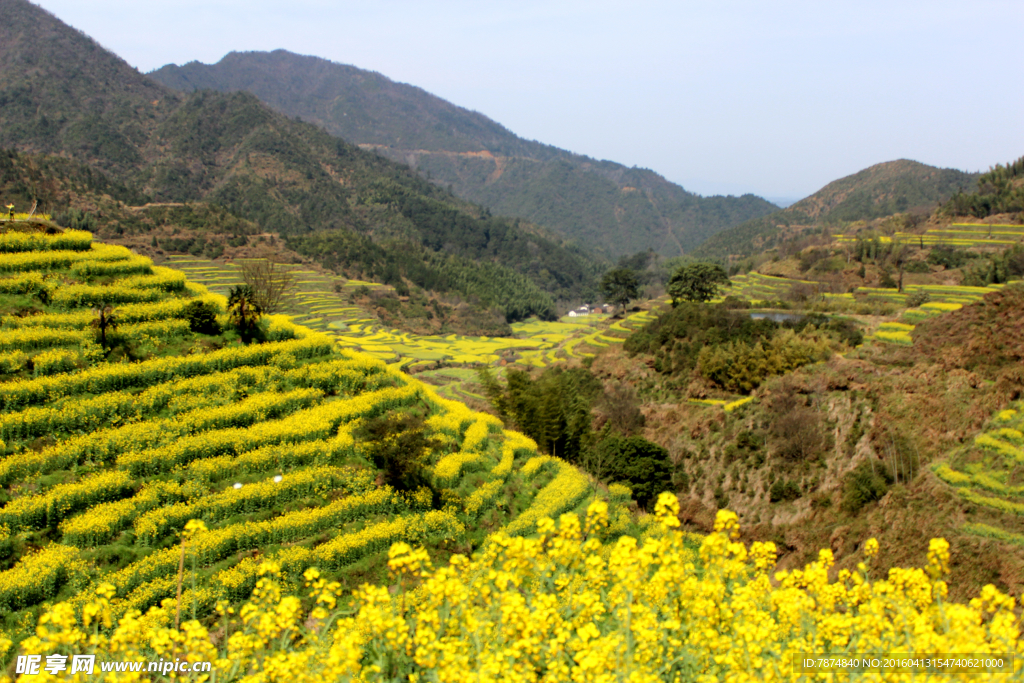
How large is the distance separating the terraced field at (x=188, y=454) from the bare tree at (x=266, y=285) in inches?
75.7

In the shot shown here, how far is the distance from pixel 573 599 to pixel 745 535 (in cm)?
1750

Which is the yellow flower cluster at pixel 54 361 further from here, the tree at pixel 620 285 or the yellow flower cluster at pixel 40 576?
the tree at pixel 620 285

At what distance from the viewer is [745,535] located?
2194cm

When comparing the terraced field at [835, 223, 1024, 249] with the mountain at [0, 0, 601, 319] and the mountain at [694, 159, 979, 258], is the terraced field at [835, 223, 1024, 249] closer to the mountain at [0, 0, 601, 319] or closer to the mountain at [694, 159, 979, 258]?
the mountain at [694, 159, 979, 258]

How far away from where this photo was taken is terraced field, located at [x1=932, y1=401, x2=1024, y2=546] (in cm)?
1472

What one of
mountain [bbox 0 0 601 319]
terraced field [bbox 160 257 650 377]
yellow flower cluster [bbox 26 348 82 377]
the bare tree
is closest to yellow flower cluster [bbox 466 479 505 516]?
the bare tree

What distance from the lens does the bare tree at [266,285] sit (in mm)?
22409

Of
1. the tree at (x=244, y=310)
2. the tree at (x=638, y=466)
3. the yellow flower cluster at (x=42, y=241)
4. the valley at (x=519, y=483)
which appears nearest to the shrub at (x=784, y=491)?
the valley at (x=519, y=483)

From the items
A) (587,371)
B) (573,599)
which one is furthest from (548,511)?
(587,371)

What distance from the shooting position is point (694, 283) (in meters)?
51.3

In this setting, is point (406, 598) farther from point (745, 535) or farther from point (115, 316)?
point (745, 535)

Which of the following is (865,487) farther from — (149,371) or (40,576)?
(149,371)

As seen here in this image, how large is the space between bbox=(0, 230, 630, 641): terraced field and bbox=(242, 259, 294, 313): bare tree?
6.31 feet

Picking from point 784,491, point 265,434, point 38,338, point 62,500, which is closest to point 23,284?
point 38,338
